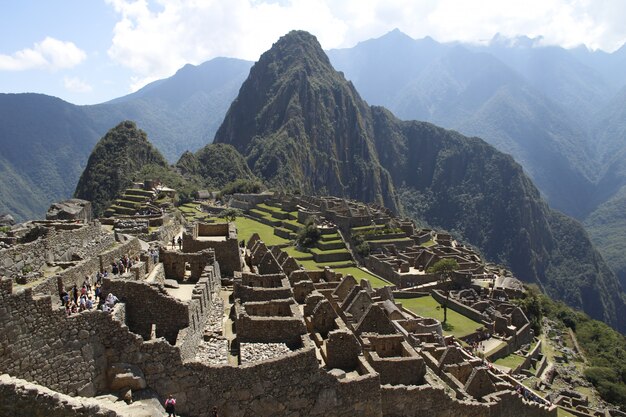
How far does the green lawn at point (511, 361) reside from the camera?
129 feet

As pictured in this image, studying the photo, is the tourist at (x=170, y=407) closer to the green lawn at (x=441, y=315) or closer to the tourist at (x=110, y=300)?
the tourist at (x=110, y=300)

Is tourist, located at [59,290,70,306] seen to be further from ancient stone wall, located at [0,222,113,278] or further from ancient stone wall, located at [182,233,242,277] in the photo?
ancient stone wall, located at [182,233,242,277]

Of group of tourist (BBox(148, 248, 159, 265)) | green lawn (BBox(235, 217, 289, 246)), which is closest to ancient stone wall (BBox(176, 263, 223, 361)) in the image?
group of tourist (BBox(148, 248, 159, 265))

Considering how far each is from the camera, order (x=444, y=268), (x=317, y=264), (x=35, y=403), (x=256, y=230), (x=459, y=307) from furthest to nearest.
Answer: (x=256, y=230) → (x=317, y=264) → (x=444, y=268) → (x=459, y=307) → (x=35, y=403)

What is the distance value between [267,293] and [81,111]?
194397 millimetres

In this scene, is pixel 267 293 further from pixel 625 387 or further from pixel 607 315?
pixel 607 315

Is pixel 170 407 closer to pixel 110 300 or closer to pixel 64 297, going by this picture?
pixel 110 300

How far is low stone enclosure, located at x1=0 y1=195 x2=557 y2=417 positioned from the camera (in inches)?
458

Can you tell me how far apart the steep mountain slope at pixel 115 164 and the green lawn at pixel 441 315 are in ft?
223

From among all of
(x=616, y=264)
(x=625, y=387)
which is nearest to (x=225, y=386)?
(x=625, y=387)

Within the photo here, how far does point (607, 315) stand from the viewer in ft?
534

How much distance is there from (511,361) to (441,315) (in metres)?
8.27

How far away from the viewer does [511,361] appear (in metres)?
40.4

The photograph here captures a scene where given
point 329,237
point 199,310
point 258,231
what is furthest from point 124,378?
point 258,231
